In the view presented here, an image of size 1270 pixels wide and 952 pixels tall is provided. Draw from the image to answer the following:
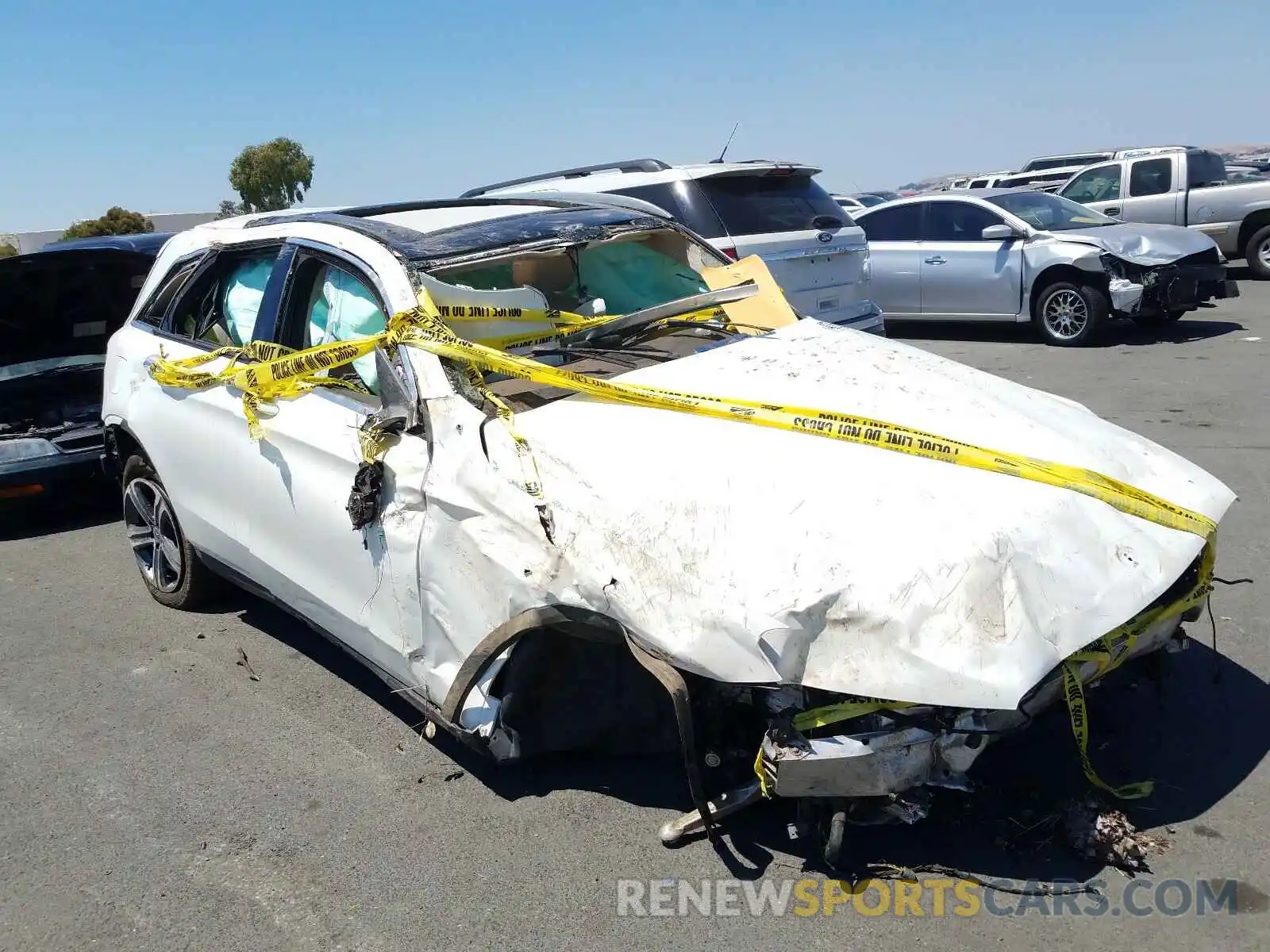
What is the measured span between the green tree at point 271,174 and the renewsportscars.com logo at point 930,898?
43.5m

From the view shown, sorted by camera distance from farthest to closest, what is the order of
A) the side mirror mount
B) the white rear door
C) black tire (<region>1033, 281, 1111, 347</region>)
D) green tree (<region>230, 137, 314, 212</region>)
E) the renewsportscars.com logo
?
green tree (<region>230, 137, 314, 212</region>) → black tire (<region>1033, 281, 1111, 347</region>) → the white rear door → the side mirror mount → the renewsportscars.com logo

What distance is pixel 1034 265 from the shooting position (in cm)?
1132

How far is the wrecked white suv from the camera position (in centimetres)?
272

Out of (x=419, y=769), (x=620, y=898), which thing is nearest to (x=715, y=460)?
(x=620, y=898)

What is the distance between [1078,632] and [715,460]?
Result: 1.05 meters

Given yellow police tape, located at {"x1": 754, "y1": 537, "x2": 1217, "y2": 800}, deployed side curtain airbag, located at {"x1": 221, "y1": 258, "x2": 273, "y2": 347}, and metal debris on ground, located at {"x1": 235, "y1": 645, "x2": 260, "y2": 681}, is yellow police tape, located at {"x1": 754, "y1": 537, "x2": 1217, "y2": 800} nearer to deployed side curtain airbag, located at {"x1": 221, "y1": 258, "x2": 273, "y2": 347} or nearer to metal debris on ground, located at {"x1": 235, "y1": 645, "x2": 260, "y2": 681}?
metal debris on ground, located at {"x1": 235, "y1": 645, "x2": 260, "y2": 681}

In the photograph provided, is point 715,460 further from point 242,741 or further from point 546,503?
point 242,741

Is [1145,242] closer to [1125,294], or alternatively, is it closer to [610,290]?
[1125,294]

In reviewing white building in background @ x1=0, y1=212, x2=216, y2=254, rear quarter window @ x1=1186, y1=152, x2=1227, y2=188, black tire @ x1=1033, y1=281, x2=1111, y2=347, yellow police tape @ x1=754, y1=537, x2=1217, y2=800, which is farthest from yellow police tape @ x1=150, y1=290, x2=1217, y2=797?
white building in background @ x1=0, y1=212, x2=216, y2=254

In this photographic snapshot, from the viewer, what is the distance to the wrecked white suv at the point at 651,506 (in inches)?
107

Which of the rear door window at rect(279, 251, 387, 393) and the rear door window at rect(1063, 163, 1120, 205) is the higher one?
the rear door window at rect(279, 251, 387, 393)

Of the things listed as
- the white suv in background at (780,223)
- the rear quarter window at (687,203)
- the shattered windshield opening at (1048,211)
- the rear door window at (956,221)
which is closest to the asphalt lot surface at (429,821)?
the white suv in background at (780,223)

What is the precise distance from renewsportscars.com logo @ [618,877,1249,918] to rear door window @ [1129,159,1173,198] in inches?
555

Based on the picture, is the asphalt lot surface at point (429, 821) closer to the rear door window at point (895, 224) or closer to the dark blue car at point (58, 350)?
the dark blue car at point (58, 350)
